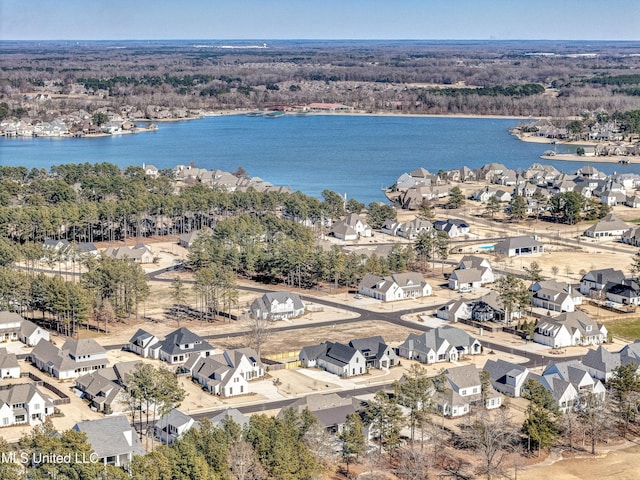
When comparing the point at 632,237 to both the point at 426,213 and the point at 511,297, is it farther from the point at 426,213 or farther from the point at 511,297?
the point at 511,297

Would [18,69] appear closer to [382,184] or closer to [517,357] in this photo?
[382,184]

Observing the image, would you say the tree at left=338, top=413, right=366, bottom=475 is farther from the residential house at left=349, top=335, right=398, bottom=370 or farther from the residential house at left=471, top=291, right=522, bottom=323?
the residential house at left=471, top=291, right=522, bottom=323

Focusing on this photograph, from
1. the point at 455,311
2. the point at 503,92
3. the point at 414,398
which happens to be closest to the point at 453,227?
the point at 455,311

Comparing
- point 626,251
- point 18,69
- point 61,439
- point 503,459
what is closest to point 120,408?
point 61,439

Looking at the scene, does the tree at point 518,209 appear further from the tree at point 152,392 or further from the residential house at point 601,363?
the tree at point 152,392

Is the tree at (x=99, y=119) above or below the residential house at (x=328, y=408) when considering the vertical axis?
below

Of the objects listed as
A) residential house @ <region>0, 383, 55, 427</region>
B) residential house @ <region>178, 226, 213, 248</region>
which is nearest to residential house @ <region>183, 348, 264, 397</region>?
residential house @ <region>0, 383, 55, 427</region>

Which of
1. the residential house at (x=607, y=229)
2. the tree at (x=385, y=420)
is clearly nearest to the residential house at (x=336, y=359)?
the tree at (x=385, y=420)
